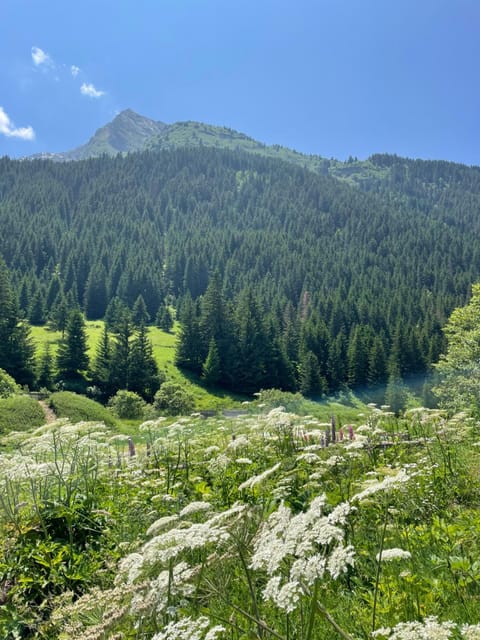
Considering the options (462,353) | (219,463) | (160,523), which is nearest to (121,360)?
(462,353)

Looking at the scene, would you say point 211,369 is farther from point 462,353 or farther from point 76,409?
point 462,353

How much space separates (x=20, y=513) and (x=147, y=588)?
3952mm

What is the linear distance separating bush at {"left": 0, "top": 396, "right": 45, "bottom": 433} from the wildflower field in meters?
21.5

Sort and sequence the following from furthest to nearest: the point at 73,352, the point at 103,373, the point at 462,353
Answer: the point at 73,352, the point at 103,373, the point at 462,353

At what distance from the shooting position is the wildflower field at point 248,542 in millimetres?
2637

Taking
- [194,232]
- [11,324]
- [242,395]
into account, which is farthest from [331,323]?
[194,232]

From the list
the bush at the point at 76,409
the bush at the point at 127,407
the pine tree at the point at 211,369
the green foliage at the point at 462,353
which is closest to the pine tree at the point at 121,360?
the pine tree at the point at 211,369

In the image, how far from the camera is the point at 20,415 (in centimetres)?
2912

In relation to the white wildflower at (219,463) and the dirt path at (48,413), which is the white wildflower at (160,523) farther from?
the dirt path at (48,413)

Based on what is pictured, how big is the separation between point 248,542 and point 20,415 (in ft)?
99.6

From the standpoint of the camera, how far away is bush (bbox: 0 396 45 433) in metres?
27.0

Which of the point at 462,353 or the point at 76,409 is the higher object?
the point at 462,353

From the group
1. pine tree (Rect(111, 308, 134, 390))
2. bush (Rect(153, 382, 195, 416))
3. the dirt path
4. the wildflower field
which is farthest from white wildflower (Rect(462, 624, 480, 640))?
pine tree (Rect(111, 308, 134, 390))

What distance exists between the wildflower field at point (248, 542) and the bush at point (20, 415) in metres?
21.5
